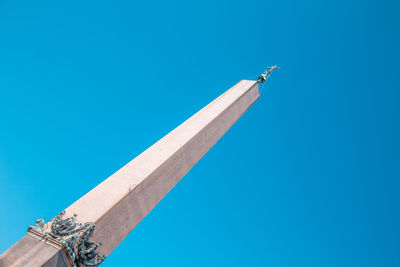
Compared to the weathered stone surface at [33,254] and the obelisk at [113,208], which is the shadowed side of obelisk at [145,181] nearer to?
the obelisk at [113,208]

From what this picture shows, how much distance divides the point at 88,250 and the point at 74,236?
74cm

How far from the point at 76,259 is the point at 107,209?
146cm

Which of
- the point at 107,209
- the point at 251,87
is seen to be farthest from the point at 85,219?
the point at 251,87

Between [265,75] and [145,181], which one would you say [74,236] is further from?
[265,75]

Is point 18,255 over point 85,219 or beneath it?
beneath

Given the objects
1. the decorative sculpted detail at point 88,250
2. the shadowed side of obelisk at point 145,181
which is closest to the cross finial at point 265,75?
the shadowed side of obelisk at point 145,181

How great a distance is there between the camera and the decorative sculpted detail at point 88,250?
326 inches

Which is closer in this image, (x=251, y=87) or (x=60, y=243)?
(x=60, y=243)

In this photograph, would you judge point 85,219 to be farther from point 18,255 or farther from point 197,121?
point 197,121

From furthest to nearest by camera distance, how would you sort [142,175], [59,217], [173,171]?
[173,171], [142,175], [59,217]

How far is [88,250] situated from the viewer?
8469mm

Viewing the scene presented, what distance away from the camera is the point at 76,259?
26.9 feet

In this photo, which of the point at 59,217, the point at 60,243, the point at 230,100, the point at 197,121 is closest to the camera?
the point at 60,243

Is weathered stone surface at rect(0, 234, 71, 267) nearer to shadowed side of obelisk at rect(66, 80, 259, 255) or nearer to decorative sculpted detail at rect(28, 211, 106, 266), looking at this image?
decorative sculpted detail at rect(28, 211, 106, 266)
